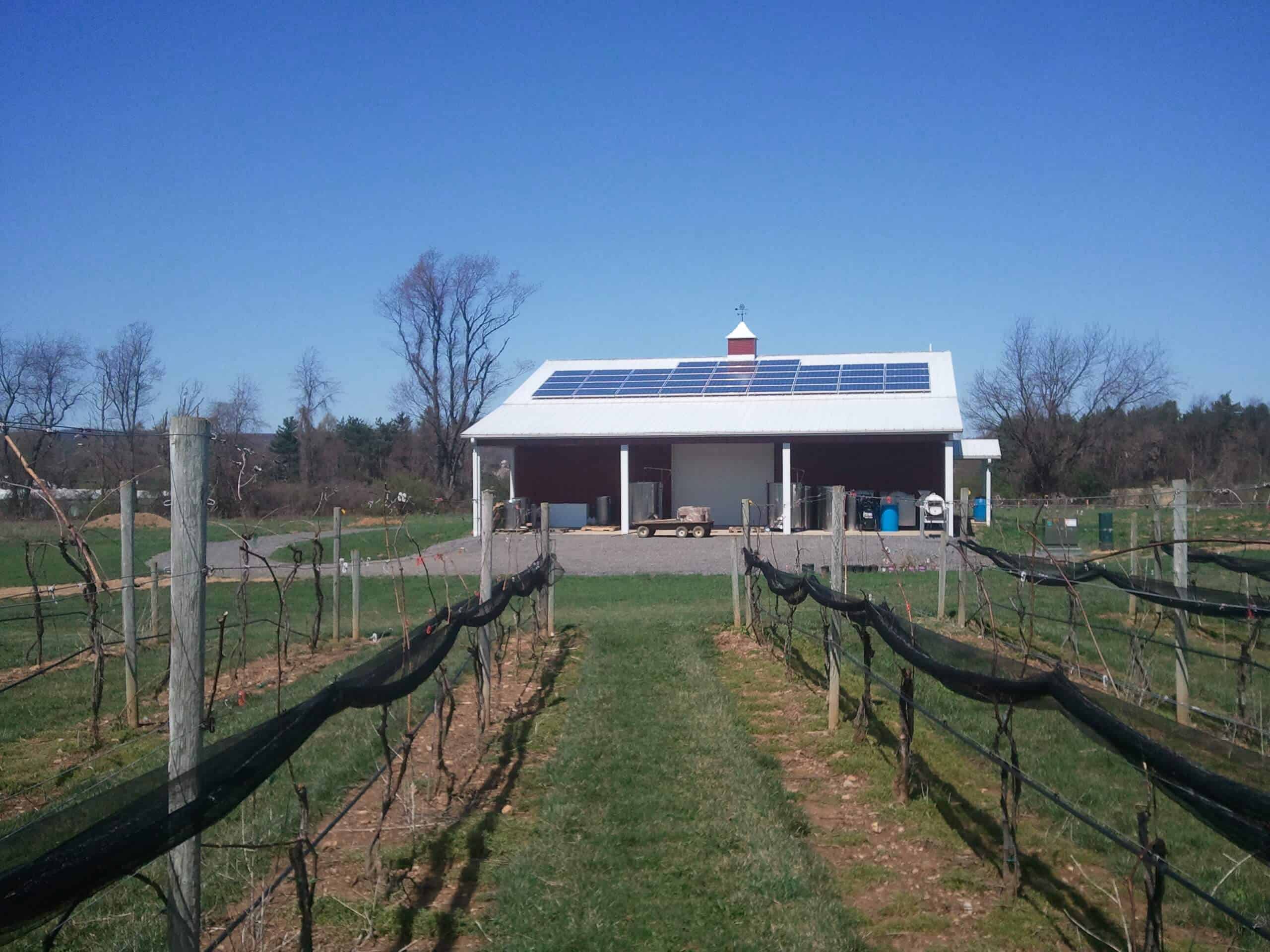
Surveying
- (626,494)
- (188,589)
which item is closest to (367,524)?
(626,494)

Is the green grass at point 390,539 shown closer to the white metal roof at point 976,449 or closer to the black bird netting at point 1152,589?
the black bird netting at point 1152,589

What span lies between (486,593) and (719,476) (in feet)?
78.3

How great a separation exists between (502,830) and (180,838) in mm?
3020

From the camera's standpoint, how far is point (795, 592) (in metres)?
9.20

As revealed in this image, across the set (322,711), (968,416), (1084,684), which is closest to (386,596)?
(1084,684)

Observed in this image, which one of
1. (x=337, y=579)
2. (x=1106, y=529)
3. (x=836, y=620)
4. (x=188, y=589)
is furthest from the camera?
(x=1106, y=529)

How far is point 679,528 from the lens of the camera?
1104 inches

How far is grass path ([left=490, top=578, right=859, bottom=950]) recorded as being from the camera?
4234mm

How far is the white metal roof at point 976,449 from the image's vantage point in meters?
32.2

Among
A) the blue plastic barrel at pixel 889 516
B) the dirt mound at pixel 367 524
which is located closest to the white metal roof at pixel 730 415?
the blue plastic barrel at pixel 889 516

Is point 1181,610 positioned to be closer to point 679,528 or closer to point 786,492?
point 786,492

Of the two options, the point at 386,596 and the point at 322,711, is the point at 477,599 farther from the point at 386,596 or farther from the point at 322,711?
the point at 386,596

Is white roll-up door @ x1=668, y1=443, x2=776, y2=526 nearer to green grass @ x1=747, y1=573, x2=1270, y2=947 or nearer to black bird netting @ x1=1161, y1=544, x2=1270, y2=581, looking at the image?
black bird netting @ x1=1161, y1=544, x2=1270, y2=581

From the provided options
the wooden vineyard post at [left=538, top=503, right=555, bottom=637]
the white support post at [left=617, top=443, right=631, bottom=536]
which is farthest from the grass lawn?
the white support post at [left=617, top=443, right=631, bottom=536]
